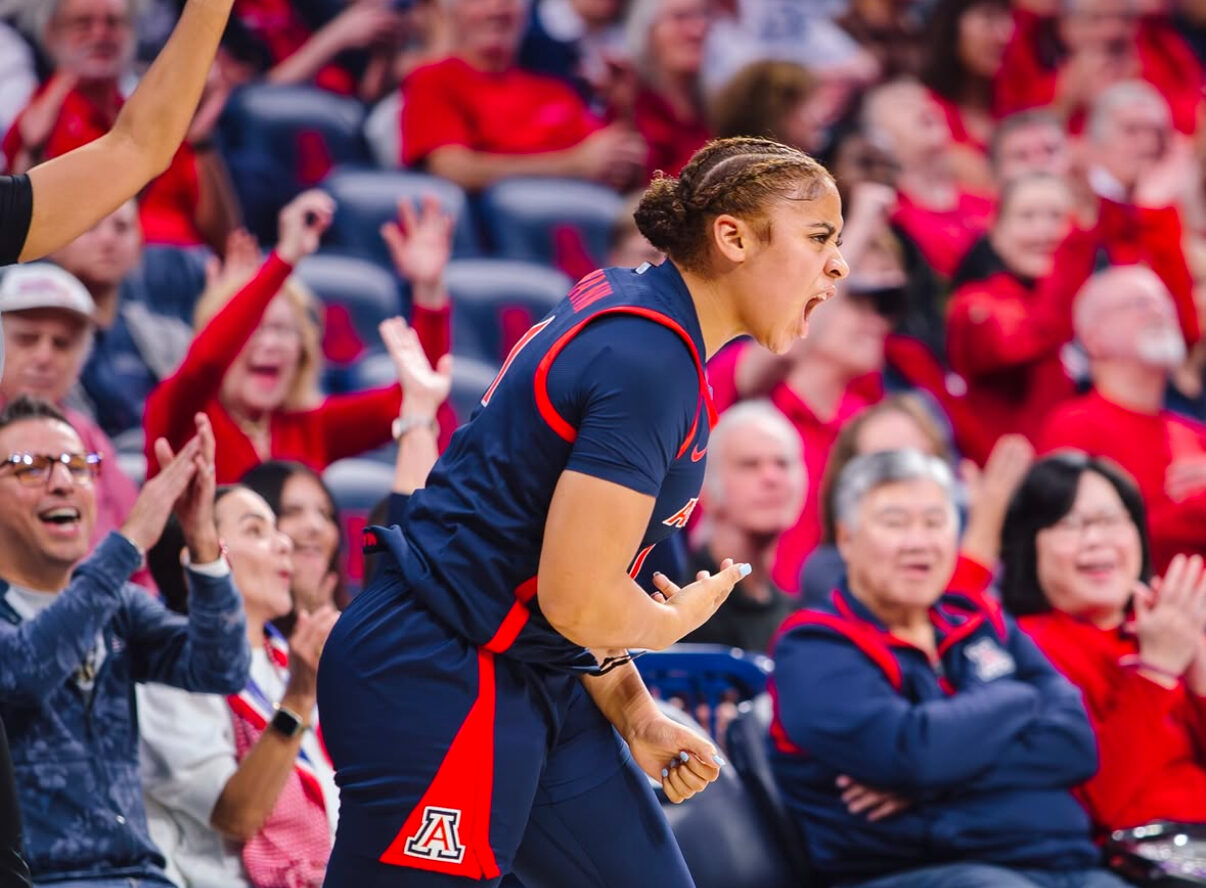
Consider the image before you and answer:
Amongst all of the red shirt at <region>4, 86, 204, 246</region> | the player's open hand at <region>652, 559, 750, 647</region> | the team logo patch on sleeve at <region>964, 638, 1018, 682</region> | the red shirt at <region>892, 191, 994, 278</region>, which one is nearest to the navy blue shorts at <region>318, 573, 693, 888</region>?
the player's open hand at <region>652, 559, 750, 647</region>

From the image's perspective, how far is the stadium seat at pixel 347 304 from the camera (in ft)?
17.5

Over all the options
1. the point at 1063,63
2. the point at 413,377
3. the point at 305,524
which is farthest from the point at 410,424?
the point at 1063,63

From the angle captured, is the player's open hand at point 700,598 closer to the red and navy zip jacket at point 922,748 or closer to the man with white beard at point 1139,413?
the red and navy zip jacket at point 922,748

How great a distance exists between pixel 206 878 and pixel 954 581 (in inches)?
74.8

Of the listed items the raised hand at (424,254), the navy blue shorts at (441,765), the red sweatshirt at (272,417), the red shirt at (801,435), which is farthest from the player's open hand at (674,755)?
the red shirt at (801,435)

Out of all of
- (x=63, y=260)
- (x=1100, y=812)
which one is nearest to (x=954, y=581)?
(x=1100, y=812)

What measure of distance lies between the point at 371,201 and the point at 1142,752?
321 centimetres

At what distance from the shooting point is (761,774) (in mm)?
3395

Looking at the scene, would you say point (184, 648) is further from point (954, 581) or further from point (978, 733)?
point (954, 581)

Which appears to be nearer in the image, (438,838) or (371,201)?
(438,838)

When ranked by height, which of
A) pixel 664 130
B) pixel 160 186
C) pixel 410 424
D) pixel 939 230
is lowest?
pixel 410 424

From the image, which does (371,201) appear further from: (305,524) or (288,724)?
(288,724)

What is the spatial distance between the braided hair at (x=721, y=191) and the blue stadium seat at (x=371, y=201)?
3.48m

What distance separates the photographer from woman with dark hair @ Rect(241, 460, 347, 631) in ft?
11.8
